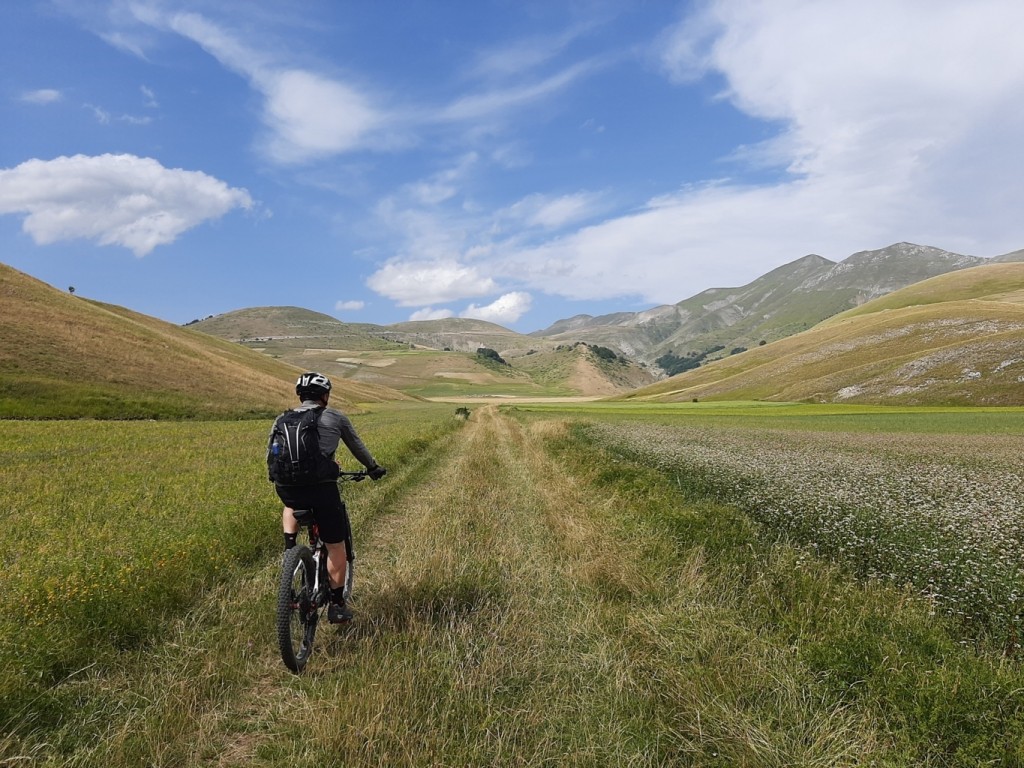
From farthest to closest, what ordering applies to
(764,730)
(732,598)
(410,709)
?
1. (732,598)
2. (410,709)
3. (764,730)

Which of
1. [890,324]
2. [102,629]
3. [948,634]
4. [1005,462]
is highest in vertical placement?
[890,324]

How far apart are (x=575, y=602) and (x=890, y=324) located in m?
144

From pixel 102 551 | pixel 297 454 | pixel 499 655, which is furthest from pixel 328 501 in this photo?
pixel 102 551

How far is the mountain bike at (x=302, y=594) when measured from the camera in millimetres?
5977

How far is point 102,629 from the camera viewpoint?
20.8ft

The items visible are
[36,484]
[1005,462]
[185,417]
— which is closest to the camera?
[36,484]

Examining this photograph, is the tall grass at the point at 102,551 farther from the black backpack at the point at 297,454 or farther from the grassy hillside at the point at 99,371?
the grassy hillside at the point at 99,371

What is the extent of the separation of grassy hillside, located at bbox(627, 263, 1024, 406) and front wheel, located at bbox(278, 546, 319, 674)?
88.3 meters

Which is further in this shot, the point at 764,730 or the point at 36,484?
the point at 36,484

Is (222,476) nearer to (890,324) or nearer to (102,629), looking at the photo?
(102,629)

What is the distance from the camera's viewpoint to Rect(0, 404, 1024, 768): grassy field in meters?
4.60

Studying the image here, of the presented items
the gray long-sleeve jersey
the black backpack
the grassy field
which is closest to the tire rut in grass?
the grassy field

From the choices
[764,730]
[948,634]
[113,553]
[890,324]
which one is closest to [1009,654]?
[948,634]

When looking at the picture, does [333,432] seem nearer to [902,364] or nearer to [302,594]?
[302,594]
